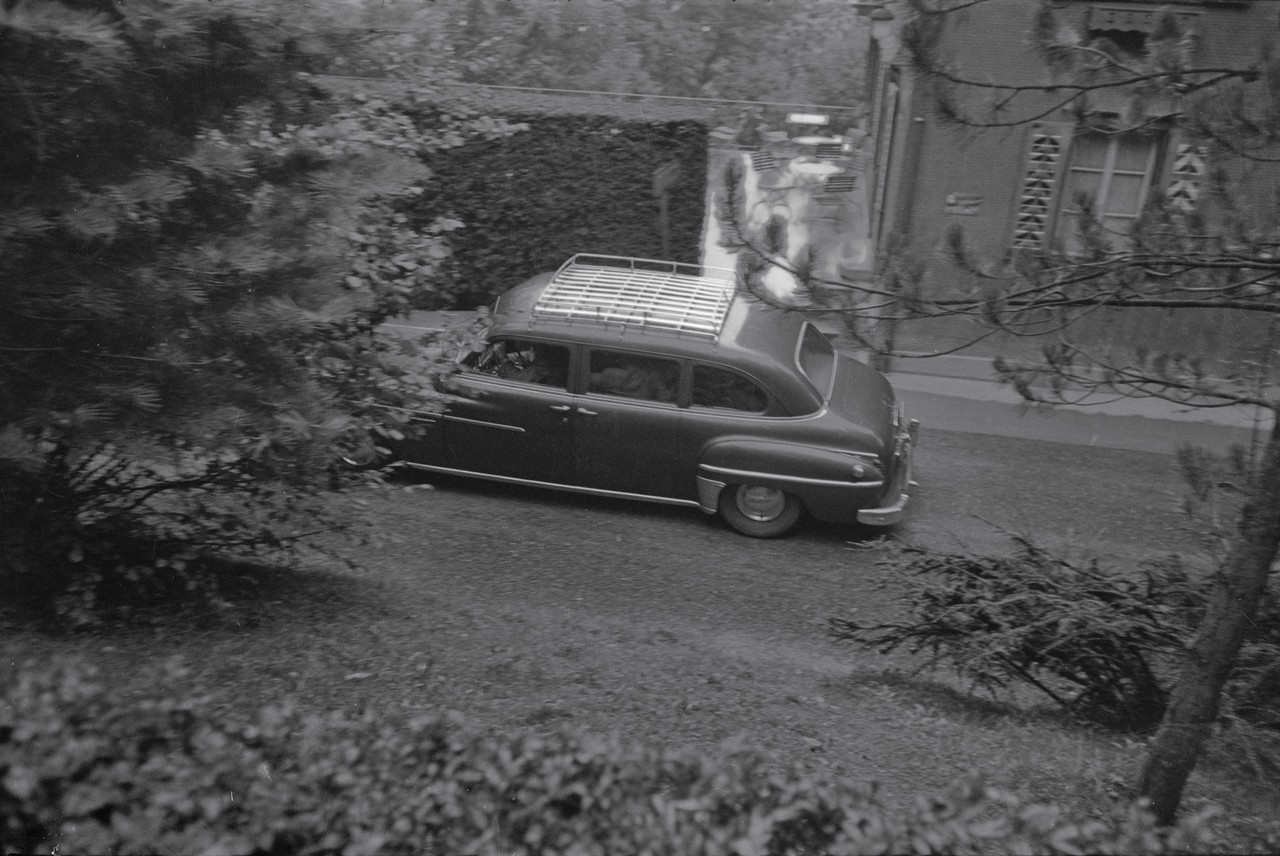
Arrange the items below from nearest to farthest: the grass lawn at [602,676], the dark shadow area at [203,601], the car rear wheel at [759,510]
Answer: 1. the grass lawn at [602,676]
2. the dark shadow area at [203,601]
3. the car rear wheel at [759,510]

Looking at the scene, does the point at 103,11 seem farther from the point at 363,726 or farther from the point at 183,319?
the point at 363,726

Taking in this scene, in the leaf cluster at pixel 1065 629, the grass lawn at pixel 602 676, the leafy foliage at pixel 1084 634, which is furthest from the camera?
the leaf cluster at pixel 1065 629

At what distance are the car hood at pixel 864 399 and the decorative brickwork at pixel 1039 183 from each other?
13.6 ft

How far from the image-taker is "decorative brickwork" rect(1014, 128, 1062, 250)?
12.3 m

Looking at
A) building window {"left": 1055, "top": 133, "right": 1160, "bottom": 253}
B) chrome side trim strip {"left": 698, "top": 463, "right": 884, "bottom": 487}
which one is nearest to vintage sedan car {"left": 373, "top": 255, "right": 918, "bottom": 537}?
chrome side trim strip {"left": 698, "top": 463, "right": 884, "bottom": 487}

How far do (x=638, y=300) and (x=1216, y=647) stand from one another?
5.41 metres

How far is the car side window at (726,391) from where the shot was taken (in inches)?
325

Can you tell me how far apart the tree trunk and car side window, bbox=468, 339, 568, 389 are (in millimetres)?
5234

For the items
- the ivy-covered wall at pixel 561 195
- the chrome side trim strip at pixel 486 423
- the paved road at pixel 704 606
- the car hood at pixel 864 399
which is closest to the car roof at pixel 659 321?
the car hood at pixel 864 399

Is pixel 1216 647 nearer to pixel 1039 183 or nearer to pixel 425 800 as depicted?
pixel 425 800

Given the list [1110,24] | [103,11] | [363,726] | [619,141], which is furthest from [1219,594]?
[619,141]

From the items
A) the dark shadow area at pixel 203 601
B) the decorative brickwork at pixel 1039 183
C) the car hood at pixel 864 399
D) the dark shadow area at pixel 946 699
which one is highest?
the decorative brickwork at pixel 1039 183

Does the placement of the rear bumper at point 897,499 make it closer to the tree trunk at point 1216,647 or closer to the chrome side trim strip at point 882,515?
the chrome side trim strip at point 882,515

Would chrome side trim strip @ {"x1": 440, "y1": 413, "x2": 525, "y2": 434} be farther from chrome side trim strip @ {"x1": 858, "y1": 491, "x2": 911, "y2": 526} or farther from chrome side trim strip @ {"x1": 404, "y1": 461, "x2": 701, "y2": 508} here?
chrome side trim strip @ {"x1": 858, "y1": 491, "x2": 911, "y2": 526}
